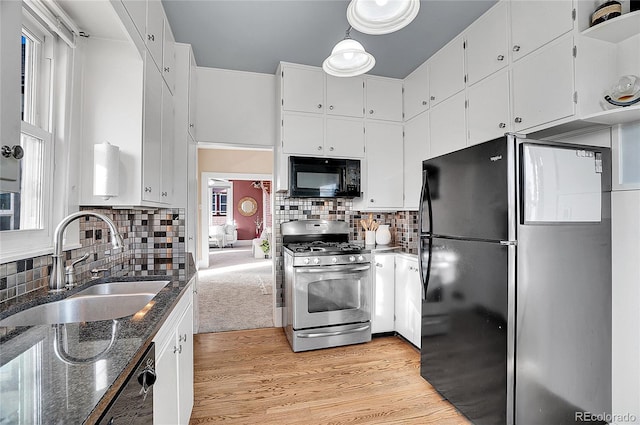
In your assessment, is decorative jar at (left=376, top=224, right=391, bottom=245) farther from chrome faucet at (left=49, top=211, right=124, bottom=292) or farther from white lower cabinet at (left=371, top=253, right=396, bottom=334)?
chrome faucet at (left=49, top=211, right=124, bottom=292)

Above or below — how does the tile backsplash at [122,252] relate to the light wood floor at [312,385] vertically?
above

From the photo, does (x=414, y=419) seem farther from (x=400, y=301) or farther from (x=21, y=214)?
(x=21, y=214)

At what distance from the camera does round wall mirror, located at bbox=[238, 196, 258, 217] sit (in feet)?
35.5

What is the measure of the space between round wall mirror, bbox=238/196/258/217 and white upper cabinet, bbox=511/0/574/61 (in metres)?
9.62

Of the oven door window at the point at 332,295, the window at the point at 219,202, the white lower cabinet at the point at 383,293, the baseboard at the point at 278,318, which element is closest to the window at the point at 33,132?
the oven door window at the point at 332,295

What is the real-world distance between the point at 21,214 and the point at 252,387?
68.8 inches

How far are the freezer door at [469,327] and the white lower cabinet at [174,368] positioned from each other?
160 centimetres

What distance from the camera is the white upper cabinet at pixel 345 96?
10.4 feet

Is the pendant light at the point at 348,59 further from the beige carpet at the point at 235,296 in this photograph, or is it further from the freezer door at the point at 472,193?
the beige carpet at the point at 235,296

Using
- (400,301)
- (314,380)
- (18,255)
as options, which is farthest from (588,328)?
(18,255)

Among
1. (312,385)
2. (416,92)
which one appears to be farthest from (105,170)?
(416,92)

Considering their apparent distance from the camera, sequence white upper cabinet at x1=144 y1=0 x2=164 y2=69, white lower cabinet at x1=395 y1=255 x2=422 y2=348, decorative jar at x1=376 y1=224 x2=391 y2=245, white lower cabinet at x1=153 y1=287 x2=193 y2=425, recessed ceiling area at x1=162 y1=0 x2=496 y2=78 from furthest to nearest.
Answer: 1. decorative jar at x1=376 y1=224 x2=391 y2=245
2. white lower cabinet at x1=395 y1=255 x2=422 y2=348
3. recessed ceiling area at x1=162 y1=0 x2=496 y2=78
4. white upper cabinet at x1=144 y1=0 x2=164 y2=69
5. white lower cabinet at x1=153 y1=287 x2=193 y2=425

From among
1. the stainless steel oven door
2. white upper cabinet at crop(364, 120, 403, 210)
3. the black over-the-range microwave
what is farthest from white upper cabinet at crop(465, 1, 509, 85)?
the stainless steel oven door

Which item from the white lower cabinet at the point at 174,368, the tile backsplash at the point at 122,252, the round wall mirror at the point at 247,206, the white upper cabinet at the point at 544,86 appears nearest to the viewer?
the white lower cabinet at the point at 174,368
